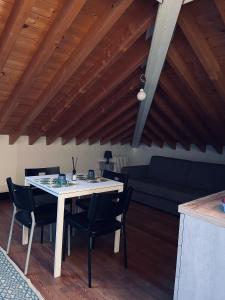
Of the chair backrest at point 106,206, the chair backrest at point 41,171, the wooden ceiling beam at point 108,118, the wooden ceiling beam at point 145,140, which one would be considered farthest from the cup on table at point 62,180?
the wooden ceiling beam at point 145,140

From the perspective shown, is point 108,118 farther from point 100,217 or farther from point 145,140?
point 100,217

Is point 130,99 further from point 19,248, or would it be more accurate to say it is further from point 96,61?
point 19,248

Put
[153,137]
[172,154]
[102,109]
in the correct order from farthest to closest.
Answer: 1. [172,154]
2. [153,137]
3. [102,109]

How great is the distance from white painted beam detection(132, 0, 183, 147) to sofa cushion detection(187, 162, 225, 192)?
176 centimetres

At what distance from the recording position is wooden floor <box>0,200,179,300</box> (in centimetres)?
230

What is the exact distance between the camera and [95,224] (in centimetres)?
255

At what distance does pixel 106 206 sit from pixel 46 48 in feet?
5.41

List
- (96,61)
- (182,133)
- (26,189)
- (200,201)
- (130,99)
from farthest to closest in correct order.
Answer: (182,133) < (130,99) < (96,61) < (26,189) < (200,201)

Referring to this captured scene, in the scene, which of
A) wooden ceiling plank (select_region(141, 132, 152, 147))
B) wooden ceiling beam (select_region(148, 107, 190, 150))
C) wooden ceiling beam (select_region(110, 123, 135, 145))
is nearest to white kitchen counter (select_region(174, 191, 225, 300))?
wooden ceiling beam (select_region(148, 107, 190, 150))

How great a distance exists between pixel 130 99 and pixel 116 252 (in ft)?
7.54

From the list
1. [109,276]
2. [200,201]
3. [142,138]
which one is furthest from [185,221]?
[142,138]

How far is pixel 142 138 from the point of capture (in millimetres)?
6043

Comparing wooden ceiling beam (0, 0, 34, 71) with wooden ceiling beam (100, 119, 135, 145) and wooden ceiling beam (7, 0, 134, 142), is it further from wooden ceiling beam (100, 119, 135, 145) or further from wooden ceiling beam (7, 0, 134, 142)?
wooden ceiling beam (100, 119, 135, 145)

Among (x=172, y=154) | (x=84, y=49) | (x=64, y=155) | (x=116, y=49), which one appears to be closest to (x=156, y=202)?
(x=172, y=154)
